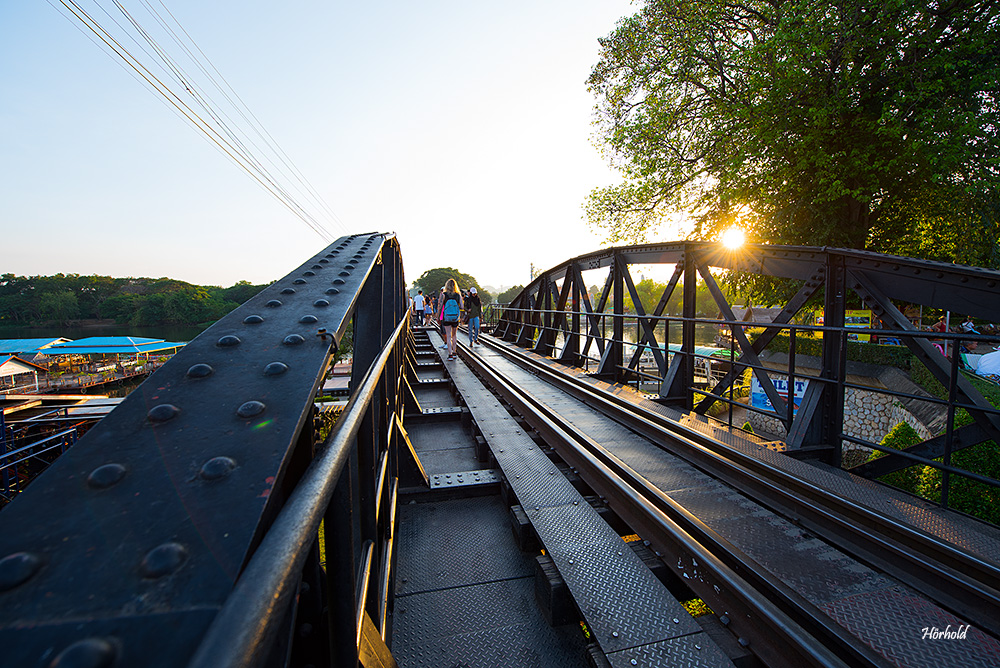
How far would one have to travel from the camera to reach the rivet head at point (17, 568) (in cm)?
59

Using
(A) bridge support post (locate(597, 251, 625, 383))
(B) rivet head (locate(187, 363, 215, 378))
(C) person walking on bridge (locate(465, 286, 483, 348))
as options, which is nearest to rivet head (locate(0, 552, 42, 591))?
(B) rivet head (locate(187, 363, 215, 378))

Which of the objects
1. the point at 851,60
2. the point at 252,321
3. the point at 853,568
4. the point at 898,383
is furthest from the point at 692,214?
the point at 252,321

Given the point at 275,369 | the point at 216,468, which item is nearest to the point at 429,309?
the point at 275,369

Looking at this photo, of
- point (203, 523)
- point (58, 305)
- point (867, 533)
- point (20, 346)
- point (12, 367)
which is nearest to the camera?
point (203, 523)

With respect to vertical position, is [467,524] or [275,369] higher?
[275,369]

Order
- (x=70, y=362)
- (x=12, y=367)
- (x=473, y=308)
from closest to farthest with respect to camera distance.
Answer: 1. (x=473, y=308)
2. (x=12, y=367)
3. (x=70, y=362)

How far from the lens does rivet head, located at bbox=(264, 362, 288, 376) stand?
1.12 meters

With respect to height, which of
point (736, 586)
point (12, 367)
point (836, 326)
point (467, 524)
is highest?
point (836, 326)

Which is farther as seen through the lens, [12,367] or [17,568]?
[12,367]

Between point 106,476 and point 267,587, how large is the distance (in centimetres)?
44

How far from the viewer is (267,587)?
0.58 meters

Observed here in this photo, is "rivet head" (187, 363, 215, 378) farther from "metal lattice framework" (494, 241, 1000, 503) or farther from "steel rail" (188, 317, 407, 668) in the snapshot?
"metal lattice framework" (494, 241, 1000, 503)

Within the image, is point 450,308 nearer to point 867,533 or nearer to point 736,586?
point 867,533

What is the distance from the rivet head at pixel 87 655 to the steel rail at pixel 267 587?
4.3 inches
